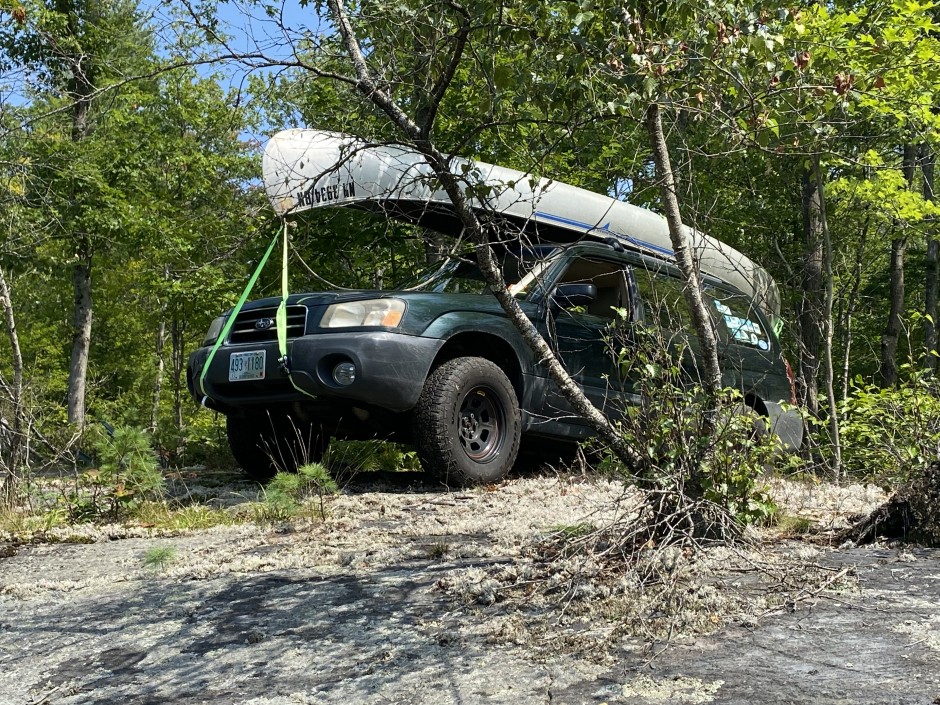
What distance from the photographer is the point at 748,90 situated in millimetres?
3293

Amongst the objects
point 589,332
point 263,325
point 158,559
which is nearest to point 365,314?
point 263,325

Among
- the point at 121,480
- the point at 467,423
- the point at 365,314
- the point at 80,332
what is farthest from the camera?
the point at 80,332

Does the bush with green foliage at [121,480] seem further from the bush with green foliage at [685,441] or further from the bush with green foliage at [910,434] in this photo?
the bush with green foliage at [910,434]

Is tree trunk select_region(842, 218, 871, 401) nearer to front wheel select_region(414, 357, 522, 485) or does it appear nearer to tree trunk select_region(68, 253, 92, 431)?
front wheel select_region(414, 357, 522, 485)

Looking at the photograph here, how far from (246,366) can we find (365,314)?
2.93ft

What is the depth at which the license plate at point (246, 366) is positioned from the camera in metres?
6.20

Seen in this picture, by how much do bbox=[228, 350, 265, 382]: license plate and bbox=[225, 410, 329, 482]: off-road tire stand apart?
0.72 meters

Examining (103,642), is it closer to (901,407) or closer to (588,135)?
(588,135)

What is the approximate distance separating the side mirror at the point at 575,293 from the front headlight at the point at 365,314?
3.40 feet

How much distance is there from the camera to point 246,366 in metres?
6.27

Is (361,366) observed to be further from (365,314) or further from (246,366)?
(246,366)

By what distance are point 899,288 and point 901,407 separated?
1664 cm

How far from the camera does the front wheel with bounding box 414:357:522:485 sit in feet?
19.8

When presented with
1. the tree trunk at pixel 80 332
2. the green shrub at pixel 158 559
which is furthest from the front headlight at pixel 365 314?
the tree trunk at pixel 80 332
